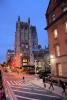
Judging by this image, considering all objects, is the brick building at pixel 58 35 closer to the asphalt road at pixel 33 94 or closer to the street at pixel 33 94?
the street at pixel 33 94

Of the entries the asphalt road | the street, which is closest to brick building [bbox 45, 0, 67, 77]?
the street

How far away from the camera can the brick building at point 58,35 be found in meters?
36.6

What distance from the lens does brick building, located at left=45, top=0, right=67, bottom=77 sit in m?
36.6

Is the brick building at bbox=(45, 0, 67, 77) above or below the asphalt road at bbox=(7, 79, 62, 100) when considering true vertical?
above

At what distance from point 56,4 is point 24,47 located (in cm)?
11377

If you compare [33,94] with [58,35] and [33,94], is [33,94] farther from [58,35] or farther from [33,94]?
[58,35]

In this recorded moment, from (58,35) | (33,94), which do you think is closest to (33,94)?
(33,94)

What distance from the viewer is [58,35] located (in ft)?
128

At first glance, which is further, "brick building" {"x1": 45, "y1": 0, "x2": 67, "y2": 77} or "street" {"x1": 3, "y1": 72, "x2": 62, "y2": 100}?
"brick building" {"x1": 45, "y1": 0, "x2": 67, "y2": 77}

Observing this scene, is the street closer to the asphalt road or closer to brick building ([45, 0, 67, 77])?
the asphalt road

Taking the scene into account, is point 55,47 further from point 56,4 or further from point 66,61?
point 56,4

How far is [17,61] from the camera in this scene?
143750mm

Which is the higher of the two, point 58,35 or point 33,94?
point 58,35

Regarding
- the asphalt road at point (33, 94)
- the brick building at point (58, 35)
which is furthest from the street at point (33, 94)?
the brick building at point (58, 35)
